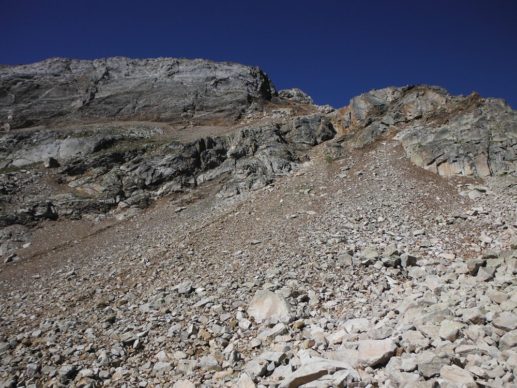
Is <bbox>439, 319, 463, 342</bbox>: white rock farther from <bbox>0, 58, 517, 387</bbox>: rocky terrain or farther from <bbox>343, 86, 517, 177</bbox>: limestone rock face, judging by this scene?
<bbox>343, 86, 517, 177</bbox>: limestone rock face

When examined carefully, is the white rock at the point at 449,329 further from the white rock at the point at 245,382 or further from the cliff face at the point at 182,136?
the cliff face at the point at 182,136

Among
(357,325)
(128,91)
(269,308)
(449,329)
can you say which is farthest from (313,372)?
(128,91)

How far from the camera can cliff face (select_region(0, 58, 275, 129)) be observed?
40.1 metres

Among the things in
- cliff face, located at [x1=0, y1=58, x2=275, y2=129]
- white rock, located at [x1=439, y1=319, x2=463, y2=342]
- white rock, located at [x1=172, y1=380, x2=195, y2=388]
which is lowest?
white rock, located at [x1=172, y1=380, x2=195, y2=388]

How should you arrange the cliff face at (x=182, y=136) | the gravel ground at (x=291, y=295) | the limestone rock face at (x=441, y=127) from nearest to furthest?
the gravel ground at (x=291, y=295) → the limestone rock face at (x=441, y=127) → the cliff face at (x=182, y=136)

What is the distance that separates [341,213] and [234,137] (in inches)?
596

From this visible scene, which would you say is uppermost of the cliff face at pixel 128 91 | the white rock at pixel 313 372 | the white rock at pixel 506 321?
the cliff face at pixel 128 91

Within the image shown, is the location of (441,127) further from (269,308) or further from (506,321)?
(269,308)

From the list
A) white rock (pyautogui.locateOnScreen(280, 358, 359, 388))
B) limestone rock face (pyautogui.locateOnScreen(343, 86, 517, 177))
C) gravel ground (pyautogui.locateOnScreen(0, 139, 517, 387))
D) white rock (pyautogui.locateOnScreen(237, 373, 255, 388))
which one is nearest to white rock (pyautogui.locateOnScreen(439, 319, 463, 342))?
gravel ground (pyautogui.locateOnScreen(0, 139, 517, 387))

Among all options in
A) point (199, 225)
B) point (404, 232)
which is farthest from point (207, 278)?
point (404, 232)

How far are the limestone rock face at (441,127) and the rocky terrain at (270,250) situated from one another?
0.13m

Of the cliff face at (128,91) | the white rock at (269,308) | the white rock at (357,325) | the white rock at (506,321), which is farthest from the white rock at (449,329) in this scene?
the cliff face at (128,91)

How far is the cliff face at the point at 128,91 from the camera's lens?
4009 cm

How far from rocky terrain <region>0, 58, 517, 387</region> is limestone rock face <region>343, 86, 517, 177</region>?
0.13 metres
